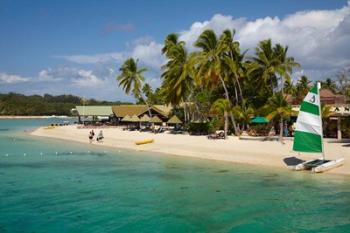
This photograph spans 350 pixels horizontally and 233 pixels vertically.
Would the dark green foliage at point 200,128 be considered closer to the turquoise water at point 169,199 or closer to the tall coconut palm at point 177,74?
the tall coconut palm at point 177,74

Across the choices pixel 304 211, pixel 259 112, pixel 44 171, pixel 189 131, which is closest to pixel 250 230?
pixel 304 211

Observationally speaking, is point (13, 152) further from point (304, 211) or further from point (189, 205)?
point (304, 211)

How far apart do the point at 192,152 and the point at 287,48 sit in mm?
17505

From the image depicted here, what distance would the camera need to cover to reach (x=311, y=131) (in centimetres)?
2350

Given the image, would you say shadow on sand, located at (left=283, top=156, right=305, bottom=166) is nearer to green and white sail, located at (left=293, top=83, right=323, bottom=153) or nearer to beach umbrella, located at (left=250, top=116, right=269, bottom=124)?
green and white sail, located at (left=293, top=83, right=323, bottom=153)

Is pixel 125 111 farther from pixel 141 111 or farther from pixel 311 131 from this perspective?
pixel 311 131

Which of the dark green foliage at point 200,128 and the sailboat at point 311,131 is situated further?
the dark green foliage at point 200,128

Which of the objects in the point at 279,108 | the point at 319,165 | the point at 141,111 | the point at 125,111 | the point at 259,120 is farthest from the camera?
the point at 125,111

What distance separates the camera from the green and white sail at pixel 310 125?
76.1 ft

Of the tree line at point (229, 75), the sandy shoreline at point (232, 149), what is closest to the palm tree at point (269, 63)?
the tree line at point (229, 75)

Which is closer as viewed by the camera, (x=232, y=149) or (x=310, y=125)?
(x=310, y=125)

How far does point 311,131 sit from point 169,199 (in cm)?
1016

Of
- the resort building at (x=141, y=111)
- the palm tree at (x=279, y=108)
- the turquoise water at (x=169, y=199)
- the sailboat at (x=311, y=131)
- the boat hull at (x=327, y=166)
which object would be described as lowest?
the turquoise water at (x=169, y=199)

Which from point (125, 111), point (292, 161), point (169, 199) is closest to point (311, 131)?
point (292, 161)
